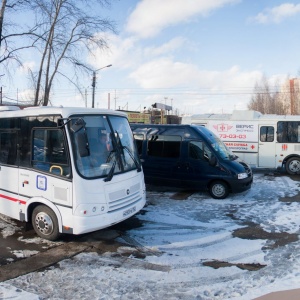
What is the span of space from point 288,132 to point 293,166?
1.57 m

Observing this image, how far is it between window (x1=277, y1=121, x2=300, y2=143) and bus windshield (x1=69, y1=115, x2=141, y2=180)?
1057 cm

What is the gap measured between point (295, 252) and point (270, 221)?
6.24 feet

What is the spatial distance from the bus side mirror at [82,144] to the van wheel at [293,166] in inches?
470

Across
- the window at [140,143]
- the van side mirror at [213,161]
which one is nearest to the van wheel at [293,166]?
the van side mirror at [213,161]

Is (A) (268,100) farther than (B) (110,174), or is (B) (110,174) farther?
(A) (268,100)

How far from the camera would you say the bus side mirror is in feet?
19.8

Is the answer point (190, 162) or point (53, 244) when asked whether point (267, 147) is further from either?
point (53, 244)

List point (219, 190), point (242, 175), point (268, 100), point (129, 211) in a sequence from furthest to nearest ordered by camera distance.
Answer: point (268, 100) < point (219, 190) < point (242, 175) < point (129, 211)

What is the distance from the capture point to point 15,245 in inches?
251

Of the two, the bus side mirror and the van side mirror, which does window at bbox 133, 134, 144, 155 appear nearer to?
the van side mirror

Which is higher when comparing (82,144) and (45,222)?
(82,144)

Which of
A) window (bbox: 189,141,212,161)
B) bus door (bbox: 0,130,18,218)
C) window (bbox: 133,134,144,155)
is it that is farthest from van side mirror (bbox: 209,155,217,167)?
bus door (bbox: 0,130,18,218)

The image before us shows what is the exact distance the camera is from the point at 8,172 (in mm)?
7176

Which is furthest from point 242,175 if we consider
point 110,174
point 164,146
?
point 110,174
